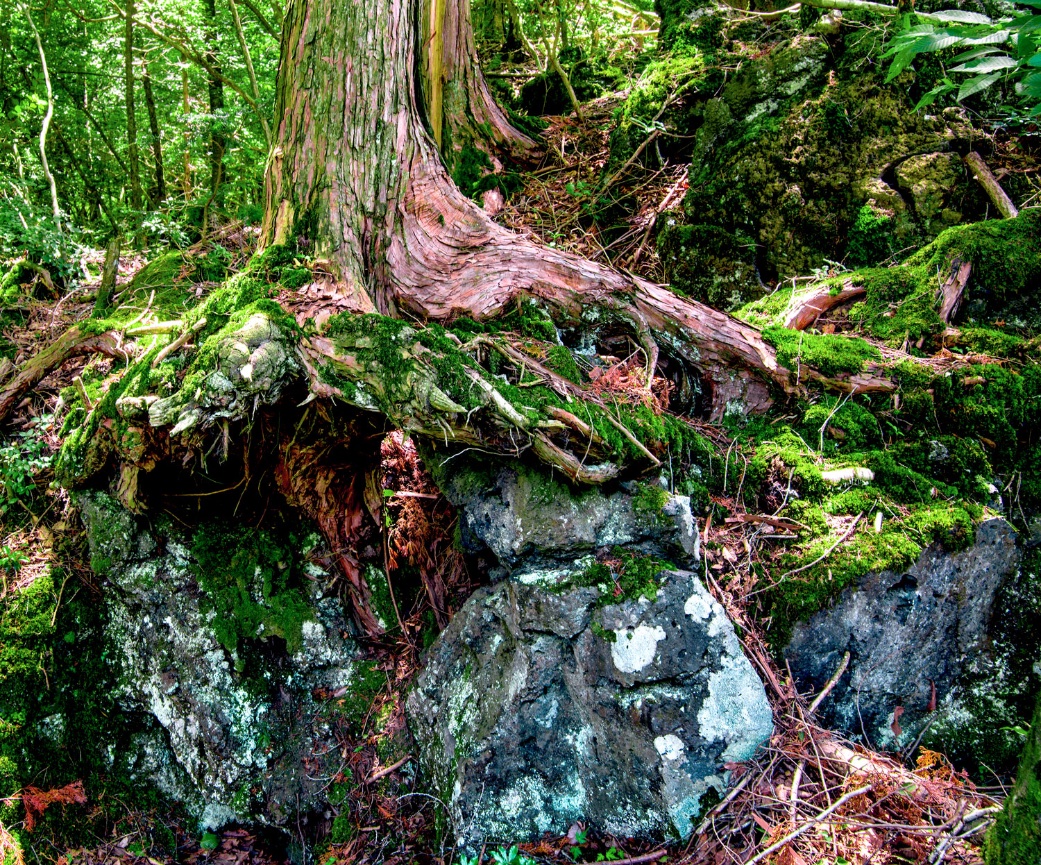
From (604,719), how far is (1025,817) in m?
1.63

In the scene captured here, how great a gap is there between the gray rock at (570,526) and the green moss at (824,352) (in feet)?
4.01

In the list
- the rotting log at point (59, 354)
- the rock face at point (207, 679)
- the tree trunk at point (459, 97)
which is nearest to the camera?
the rock face at point (207, 679)

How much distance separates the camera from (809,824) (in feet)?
8.80

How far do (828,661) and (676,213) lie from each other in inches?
134

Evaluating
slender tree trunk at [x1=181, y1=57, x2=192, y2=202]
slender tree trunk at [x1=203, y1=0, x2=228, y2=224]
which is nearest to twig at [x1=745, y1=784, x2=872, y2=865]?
slender tree trunk at [x1=203, y1=0, x2=228, y2=224]

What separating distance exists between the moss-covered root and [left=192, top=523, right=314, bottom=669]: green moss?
3291mm

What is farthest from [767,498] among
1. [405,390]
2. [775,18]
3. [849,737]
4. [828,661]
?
[775,18]

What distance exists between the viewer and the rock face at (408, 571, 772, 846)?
2.95 metres

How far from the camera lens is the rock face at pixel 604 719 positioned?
2951 millimetres

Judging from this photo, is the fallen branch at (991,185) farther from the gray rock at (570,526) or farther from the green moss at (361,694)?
the green moss at (361,694)

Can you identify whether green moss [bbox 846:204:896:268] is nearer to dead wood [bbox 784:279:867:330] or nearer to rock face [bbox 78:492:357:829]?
dead wood [bbox 784:279:867:330]

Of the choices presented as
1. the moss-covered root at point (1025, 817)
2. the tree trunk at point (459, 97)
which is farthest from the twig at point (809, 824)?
the tree trunk at point (459, 97)

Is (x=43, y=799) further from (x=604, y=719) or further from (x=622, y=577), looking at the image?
(x=622, y=577)

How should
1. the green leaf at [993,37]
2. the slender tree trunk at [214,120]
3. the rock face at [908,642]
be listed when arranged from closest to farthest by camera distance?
the green leaf at [993,37] → the rock face at [908,642] → the slender tree trunk at [214,120]
